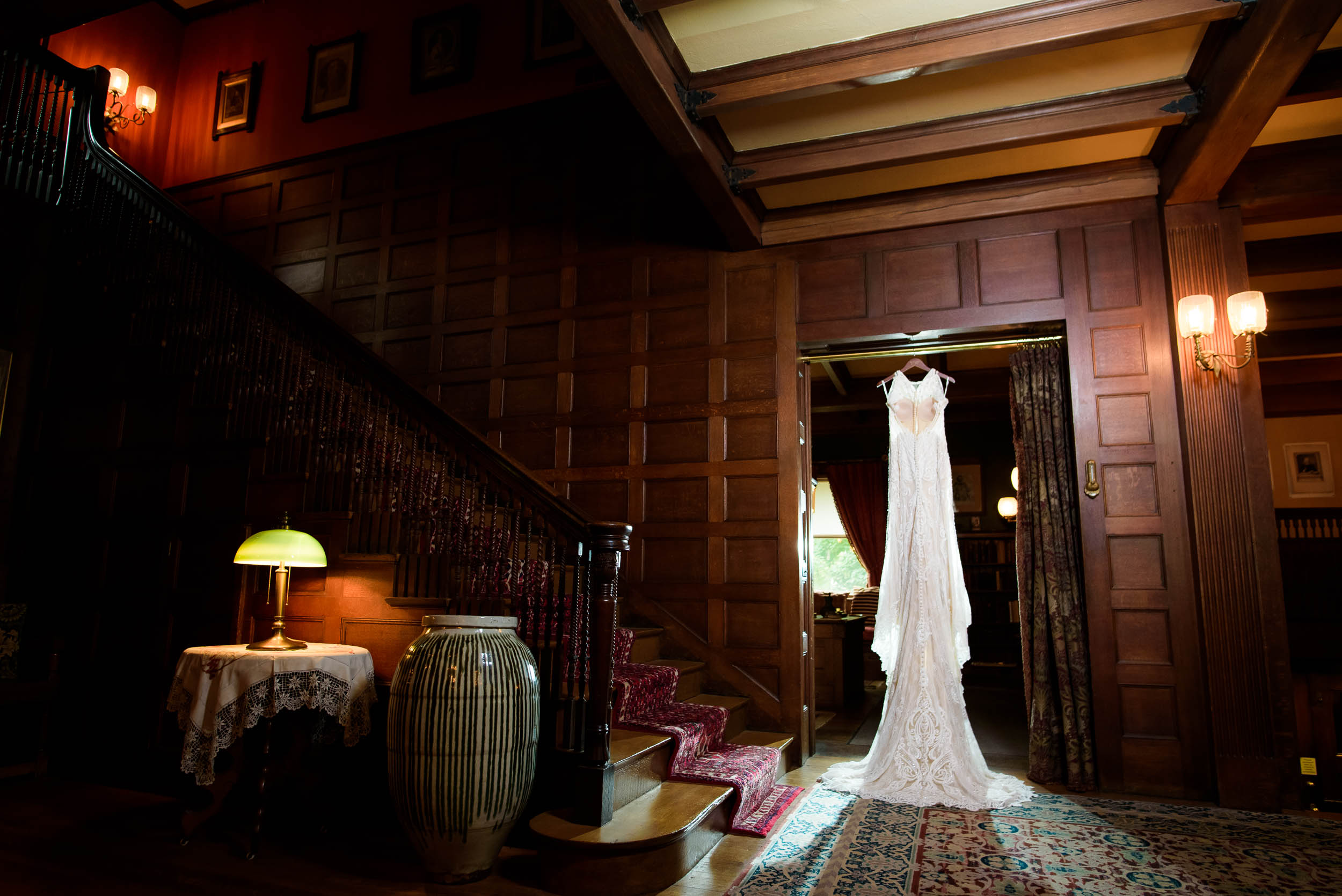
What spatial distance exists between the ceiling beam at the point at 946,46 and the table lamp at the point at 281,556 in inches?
116

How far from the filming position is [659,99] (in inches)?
156

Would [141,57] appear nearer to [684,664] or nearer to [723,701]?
[684,664]

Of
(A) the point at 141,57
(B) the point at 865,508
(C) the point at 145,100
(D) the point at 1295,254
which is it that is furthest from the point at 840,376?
(A) the point at 141,57

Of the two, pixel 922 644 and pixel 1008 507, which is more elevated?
pixel 1008 507

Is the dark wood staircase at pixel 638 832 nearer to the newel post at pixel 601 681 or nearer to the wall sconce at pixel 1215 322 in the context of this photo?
the newel post at pixel 601 681

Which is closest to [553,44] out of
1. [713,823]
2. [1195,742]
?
[713,823]

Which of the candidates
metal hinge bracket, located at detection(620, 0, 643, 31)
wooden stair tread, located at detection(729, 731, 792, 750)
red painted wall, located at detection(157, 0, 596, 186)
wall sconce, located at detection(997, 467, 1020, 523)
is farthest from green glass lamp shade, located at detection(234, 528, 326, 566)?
wall sconce, located at detection(997, 467, 1020, 523)

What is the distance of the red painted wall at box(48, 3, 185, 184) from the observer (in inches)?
287

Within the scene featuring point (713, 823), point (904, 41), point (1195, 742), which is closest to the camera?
point (713, 823)

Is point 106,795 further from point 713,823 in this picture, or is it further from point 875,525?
point 875,525

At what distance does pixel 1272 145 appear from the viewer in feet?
→ 15.1

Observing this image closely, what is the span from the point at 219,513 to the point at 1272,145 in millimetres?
6301

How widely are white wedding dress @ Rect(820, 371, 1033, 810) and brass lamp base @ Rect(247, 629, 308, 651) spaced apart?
110 inches

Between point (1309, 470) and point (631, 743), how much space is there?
9720mm
